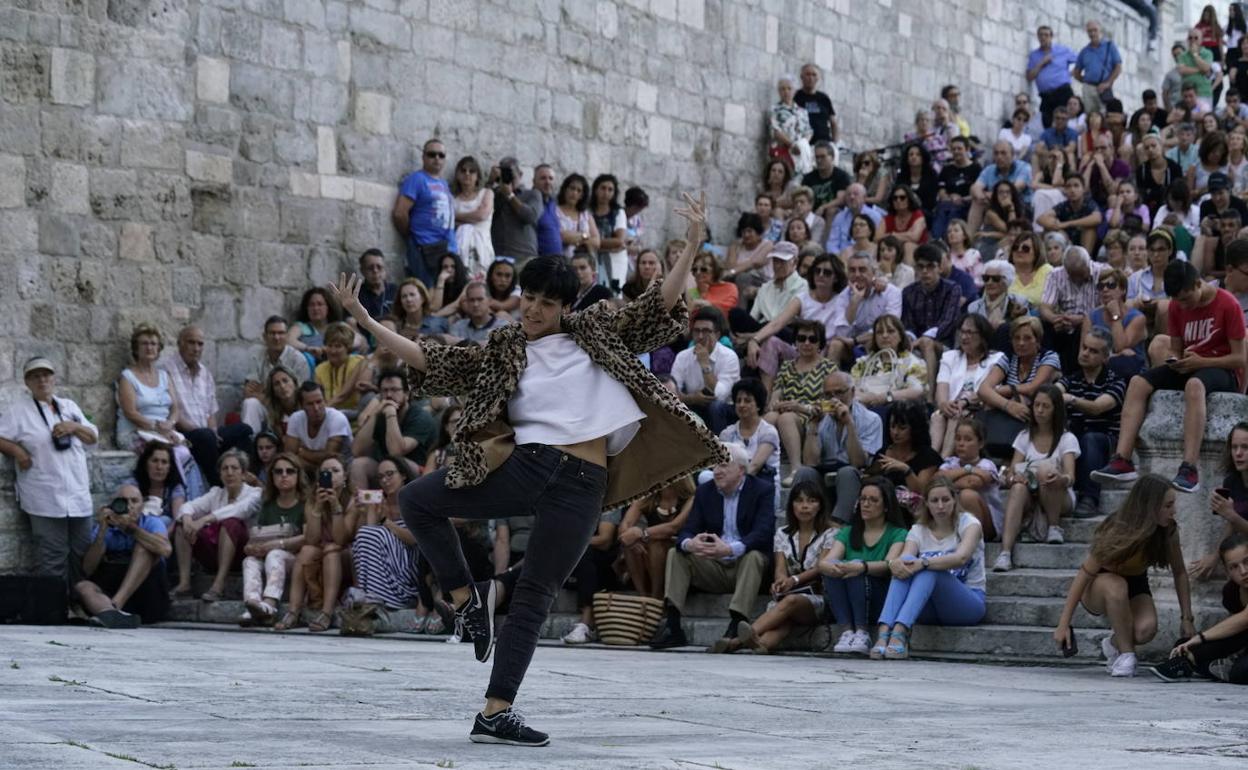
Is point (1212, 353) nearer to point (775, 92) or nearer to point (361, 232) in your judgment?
point (361, 232)

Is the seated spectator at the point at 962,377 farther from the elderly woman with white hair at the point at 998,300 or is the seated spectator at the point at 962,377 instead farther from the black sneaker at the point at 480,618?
the black sneaker at the point at 480,618

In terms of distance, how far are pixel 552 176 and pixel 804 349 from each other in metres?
4.66

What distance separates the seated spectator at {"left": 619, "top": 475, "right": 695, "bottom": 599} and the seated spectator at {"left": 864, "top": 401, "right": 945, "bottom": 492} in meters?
1.22

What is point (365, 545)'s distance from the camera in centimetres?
1211

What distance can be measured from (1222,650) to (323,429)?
21.7 feet

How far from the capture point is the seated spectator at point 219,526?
12.9 m

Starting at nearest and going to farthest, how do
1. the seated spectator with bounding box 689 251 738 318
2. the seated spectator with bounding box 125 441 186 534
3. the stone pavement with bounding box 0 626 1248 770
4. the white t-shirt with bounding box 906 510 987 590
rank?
the stone pavement with bounding box 0 626 1248 770 → the white t-shirt with bounding box 906 510 987 590 → the seated spectator with bounding box 125 441 186 534 → the seated spectator with bounding box 689 251 738 318

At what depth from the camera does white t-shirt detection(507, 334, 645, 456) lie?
20.1 ft

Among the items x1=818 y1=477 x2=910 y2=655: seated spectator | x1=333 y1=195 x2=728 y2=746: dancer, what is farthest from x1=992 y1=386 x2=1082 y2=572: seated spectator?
x1=333 y1=195 x2=728 y2=746: dancer

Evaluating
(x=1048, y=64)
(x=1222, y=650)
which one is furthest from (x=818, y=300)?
(x=1048, y=64)

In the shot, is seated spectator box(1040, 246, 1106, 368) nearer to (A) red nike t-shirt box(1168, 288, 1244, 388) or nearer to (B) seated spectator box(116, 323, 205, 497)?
(A) red nike t-shirt box(1168, 288, 1244, 388)

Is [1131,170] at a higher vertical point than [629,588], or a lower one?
higher

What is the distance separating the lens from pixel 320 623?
12.0m

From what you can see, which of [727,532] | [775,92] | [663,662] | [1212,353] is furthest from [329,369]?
[775,92]
